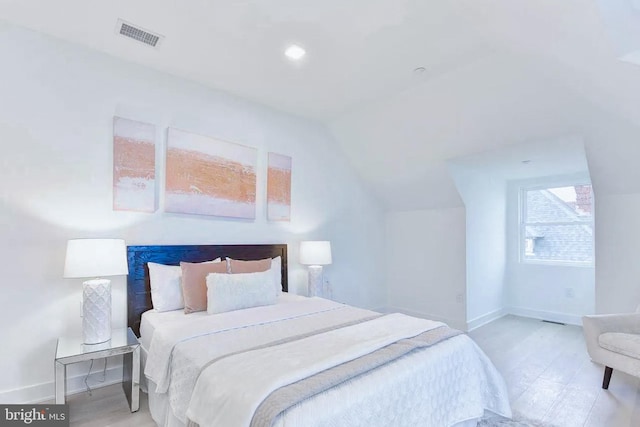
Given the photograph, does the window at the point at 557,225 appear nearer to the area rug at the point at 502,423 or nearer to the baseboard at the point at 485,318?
the baseboard at the point at 485,318

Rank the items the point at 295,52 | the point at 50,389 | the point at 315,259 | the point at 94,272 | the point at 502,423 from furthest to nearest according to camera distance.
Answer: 1. the point at 315,259
2. the point at 295,52
3. the point at 50,389
4. the point at 94,272
5. the point at 502,423

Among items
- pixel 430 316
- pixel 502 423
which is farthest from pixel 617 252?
pixel 502 423

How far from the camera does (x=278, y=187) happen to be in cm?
380

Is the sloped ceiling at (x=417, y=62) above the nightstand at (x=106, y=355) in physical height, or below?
above

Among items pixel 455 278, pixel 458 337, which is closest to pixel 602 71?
pixel 458 337

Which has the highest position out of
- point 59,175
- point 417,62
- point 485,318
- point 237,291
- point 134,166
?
point 417,62

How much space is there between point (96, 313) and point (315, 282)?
2112 mm

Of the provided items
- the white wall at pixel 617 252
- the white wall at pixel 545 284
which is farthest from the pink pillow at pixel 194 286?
the white wall at pixel 545 284

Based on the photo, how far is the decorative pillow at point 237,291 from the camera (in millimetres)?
2545

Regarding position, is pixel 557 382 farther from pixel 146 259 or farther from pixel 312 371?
pixel 146 259

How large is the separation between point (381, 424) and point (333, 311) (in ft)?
3.96

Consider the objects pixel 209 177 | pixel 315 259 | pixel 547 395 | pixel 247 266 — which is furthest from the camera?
pixel 315 259

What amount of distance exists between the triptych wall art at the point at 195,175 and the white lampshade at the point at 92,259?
0.51 meters

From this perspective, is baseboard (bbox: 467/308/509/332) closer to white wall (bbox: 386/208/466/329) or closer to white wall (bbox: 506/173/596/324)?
white wall (bbox: 386/208/466/329)
